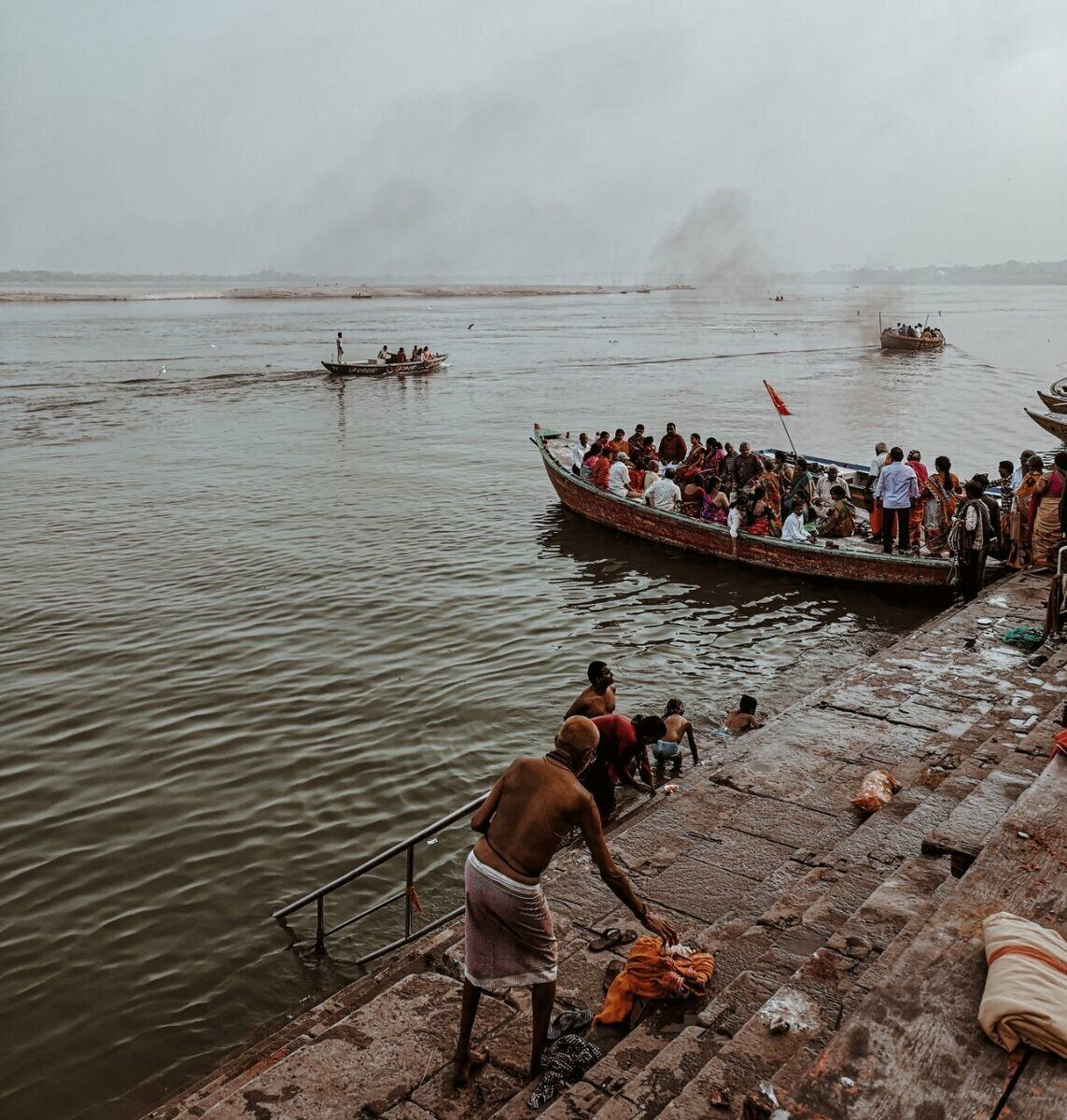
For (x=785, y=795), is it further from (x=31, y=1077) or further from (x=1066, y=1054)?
(x=31, y=1077)

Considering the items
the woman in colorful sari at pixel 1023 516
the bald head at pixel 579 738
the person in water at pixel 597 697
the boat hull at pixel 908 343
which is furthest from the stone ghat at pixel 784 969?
the boat hull at pixel 908 343

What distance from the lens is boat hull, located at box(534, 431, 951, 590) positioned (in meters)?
13.9

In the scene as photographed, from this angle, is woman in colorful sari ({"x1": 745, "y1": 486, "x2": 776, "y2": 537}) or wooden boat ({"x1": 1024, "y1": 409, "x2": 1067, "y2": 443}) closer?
woman in colorful sari ({"x1": 745, "y1": 486, "x2": 776, "y2": 537})

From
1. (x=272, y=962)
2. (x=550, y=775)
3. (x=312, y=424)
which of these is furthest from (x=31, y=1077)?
(x=312, y=424)

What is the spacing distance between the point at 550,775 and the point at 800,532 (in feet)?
38.5

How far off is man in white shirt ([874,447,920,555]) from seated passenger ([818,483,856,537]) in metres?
0.93

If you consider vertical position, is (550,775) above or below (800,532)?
above

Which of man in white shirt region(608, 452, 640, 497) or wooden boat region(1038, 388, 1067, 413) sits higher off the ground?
wooden boat region(1038, 388, 1067, 413)

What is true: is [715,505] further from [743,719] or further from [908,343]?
[908,343]

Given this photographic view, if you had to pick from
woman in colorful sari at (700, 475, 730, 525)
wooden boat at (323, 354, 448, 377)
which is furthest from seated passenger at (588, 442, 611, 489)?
wooden boat at (323, 354, 448, 377)

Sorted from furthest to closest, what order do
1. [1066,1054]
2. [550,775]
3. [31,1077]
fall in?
[31,1077] → [550,775] → [1066,1054]

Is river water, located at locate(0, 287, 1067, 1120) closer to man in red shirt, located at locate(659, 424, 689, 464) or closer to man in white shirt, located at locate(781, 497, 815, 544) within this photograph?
man in white shirt, located at locate(781, 497, 815, 544)

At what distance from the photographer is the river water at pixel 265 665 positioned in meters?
6.55

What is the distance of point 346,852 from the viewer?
7.81 metres
